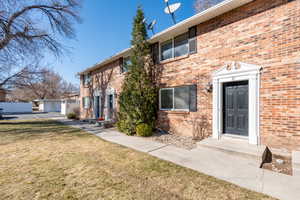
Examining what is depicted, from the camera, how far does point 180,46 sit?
716 centimetres

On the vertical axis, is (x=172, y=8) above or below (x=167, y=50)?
above

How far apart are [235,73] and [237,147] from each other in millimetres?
2576

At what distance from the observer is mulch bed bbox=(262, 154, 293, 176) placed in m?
3.39

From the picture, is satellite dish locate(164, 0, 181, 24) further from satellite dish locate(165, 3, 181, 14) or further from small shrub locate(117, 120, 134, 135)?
small shrub locate(117, 120, 134, 135)

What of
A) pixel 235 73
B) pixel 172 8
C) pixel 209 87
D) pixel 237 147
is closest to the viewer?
pixel 237 147

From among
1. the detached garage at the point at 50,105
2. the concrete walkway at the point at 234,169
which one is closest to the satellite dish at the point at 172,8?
the concrete walkway at the point at 234,169

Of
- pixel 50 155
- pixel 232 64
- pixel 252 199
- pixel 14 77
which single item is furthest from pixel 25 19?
pixel 252 199

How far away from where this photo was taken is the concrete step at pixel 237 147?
4.02m

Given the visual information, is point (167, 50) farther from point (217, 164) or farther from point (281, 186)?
point (281, 186)

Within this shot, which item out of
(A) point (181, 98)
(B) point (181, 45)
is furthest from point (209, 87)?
(B) point (181, 45)

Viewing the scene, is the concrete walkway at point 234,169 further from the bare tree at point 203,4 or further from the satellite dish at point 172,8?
the bare tree at point 203,4

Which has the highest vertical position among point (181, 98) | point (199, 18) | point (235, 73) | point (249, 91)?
point (199, 18)

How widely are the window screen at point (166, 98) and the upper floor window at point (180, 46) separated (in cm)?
183

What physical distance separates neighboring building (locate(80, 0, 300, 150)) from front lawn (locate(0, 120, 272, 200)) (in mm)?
2883
